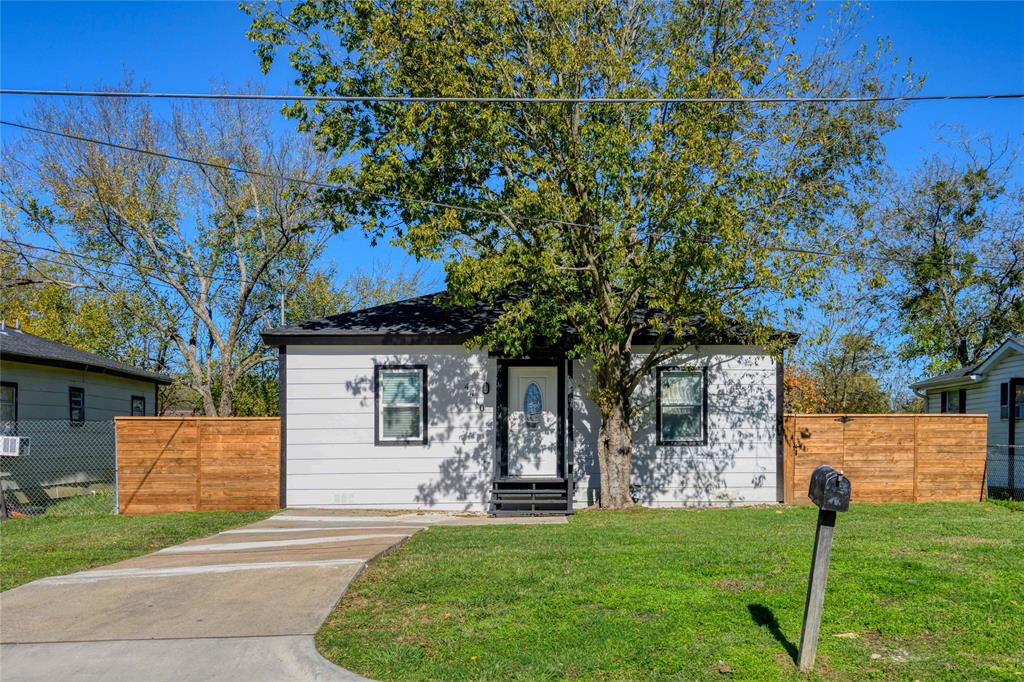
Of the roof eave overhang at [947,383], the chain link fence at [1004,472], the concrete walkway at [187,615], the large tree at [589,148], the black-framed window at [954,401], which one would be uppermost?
the large tree at [589,148]

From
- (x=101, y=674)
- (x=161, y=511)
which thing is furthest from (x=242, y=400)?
(x=101, y=674)

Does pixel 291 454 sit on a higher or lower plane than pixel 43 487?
higher

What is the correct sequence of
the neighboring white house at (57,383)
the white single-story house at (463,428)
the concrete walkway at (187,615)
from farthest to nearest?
1. the neighboring white house at (57,383)
2. the white single-story house at (463,428)
3. the concrete walkway at (187,615)

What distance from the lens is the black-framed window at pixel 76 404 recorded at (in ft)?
58.5

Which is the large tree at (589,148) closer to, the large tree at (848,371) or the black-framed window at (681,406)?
the black-framed window at (681,406)

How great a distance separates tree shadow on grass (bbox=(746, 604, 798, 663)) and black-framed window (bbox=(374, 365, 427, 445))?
8.47m

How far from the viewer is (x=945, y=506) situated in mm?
12922

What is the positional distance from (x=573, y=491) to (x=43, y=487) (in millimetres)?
10252

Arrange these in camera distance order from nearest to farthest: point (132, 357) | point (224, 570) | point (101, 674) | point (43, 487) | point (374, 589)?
point (101, 674) < point (374, 589) < point (224, 570) < point (43, 487) < point (132, 357)

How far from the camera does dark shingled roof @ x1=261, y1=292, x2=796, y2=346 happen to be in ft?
44.3

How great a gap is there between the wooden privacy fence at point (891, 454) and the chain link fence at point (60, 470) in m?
11.2

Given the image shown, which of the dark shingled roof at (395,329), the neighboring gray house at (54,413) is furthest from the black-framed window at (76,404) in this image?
the dark shingled roof at (395,329)

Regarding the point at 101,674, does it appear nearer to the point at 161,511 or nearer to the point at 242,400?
the point at 161,511

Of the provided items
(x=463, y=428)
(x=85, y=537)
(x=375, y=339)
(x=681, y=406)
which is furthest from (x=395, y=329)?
(x=85, y=537)
